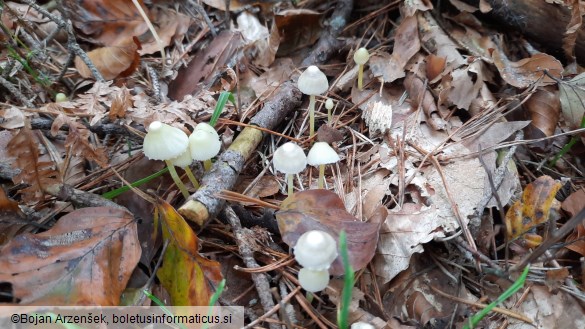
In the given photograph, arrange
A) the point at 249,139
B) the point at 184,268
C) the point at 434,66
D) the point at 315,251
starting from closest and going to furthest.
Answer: the point at 315,251 < the point at 184,268 < the point at 249,139 < the point at 434,66

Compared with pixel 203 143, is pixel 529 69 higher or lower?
lower

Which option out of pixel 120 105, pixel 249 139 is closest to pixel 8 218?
pixel 120 105

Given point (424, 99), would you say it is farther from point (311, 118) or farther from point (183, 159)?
point (183, 159)

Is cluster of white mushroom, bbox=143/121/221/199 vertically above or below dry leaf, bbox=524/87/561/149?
above

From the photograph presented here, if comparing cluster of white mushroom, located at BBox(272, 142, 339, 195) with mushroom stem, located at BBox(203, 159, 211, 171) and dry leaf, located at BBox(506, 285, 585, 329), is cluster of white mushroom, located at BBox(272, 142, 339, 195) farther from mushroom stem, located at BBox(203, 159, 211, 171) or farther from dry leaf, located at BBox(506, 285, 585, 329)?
dry leaf, located at BBox(506, 285, 585, 329)

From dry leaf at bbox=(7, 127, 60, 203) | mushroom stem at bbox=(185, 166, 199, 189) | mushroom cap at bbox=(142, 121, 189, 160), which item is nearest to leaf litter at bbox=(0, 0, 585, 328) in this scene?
dry leaf at bbox=(7, 127, 60, 203)

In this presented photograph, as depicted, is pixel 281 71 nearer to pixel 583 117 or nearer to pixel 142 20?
pixel 142 20
